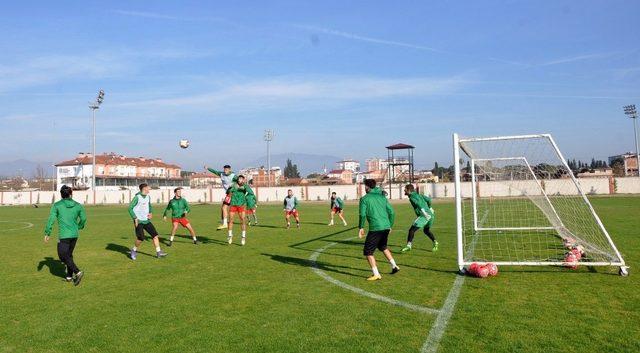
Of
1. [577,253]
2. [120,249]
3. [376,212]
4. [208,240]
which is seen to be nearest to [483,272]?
[376,212]

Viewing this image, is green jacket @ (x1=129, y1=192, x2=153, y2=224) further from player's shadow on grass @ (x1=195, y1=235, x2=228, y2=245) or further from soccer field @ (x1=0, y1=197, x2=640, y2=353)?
player's shadow on grass @ (x1=195, y1=235, x2=228, y2=245)

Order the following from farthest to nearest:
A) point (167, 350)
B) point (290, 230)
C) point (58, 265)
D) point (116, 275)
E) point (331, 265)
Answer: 1. point (290, 230)
2. point (58, 265)
3. point (331, 265)
4. point (116, 275)
5. point (167, 350)

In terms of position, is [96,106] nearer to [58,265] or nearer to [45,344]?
[58,265]

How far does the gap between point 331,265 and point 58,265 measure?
7104mm

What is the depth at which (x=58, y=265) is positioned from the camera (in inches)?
469

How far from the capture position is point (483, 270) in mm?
9203

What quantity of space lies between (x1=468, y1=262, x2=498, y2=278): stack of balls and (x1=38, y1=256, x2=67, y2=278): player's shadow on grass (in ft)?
29.6

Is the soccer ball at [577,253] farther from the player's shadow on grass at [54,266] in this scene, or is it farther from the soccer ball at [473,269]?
the player's shadow on grass at [54,266]

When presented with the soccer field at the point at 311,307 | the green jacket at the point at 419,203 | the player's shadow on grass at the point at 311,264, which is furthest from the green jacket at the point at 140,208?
the green jacket at the point at 419,203

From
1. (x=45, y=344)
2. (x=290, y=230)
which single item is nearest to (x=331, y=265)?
(x=45, y=344)

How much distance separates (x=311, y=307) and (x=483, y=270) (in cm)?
391

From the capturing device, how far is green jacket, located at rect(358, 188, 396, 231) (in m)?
9.34

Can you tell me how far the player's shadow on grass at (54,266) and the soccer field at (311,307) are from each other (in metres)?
0.05

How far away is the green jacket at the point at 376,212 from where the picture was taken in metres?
9.34
